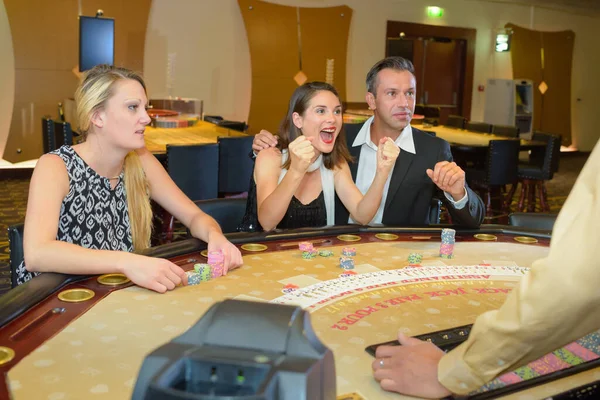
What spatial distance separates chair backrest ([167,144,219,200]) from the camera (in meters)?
4.20

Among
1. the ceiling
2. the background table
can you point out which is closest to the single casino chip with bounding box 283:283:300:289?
the background table

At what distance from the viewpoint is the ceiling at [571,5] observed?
1169 centimetres

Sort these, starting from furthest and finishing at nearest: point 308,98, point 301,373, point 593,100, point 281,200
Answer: point 593,100 < point 308,98 < point 281,200 < point 301,373

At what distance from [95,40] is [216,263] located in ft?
17.7

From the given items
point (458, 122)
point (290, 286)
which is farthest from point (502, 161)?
point (290, 286)

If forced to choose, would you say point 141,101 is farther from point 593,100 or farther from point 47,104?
point 593,100

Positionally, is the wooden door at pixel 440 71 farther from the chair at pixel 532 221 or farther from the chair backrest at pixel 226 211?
the chair backrest at pixel 226 211

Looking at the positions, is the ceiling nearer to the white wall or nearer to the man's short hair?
the white wall

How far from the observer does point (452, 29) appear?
11.5m

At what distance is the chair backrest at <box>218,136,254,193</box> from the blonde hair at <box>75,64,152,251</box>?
7.34 feet

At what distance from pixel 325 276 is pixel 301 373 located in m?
1.12

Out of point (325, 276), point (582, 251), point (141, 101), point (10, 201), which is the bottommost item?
point (10, 201)

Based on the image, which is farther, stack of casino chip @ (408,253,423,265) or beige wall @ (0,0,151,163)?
beige wall @ (0,0,151,163)

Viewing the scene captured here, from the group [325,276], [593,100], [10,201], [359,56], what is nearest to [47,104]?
[10,201]
